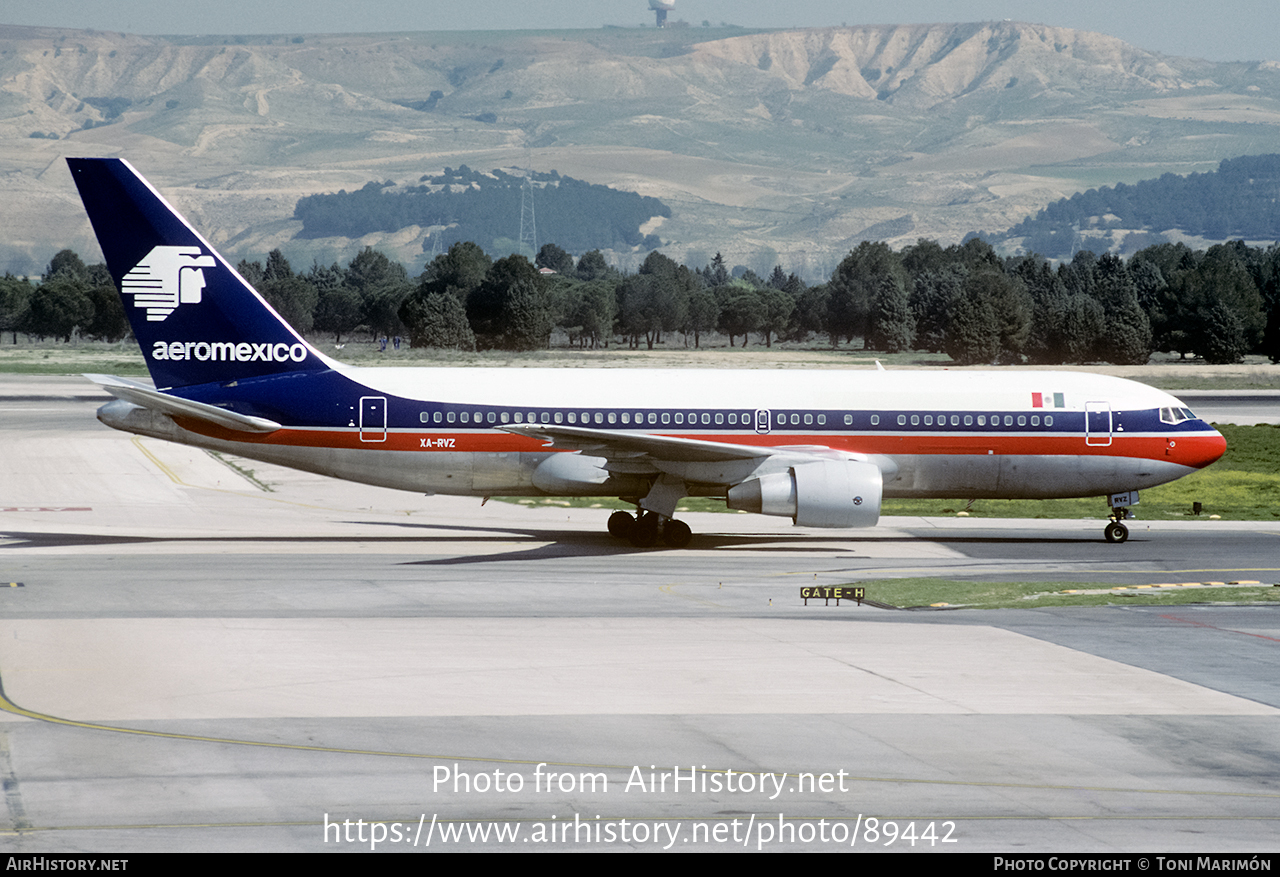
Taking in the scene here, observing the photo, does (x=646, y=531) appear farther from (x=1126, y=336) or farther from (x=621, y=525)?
(x=1126, y=336)

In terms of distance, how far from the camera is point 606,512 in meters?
44.4

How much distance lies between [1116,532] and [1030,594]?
10484mm

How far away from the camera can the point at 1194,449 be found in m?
38.9

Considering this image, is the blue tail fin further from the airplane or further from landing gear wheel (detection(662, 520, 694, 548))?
landing gear wheel (detection(662, 520, 694, 548))

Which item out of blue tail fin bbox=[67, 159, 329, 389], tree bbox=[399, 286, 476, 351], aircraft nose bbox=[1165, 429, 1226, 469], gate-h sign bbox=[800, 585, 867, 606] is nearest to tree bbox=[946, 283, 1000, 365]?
tree bbox=[399, 286, 476, 351]

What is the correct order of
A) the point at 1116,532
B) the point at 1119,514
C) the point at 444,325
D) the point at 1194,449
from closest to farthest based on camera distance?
the point at 1194,449, the point at 1116,532, the point at 1119,514, the point at 444,325

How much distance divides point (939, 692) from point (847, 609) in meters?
7.69

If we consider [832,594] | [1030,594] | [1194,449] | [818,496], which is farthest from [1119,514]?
[832,594]

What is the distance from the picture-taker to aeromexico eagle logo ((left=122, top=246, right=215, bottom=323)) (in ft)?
120

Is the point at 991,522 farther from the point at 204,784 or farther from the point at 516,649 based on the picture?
the point at 204,784

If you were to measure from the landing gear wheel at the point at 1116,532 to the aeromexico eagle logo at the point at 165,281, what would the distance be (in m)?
25.2

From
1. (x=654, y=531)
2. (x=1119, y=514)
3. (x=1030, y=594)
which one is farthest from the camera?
(x=1119, y=514)

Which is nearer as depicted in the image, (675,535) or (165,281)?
(165,281)

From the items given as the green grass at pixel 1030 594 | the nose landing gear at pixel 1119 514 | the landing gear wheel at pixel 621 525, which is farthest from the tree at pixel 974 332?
the green grass at pixel 1030 594
